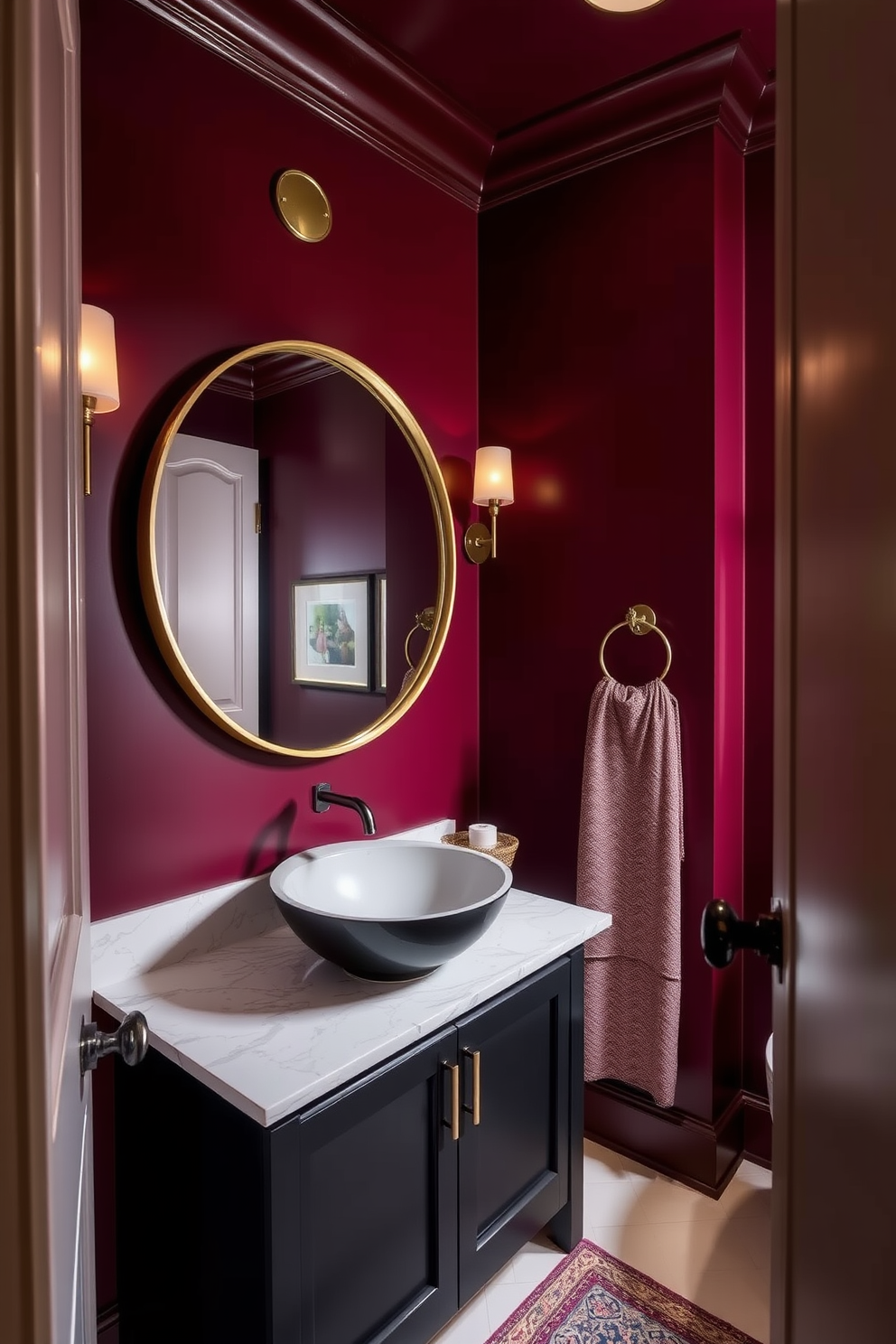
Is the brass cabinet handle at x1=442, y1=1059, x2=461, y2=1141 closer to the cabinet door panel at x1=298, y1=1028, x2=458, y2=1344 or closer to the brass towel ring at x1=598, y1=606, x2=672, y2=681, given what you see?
the cabinet door panel at x1=298, y1=1028, x2=458, y2=1344

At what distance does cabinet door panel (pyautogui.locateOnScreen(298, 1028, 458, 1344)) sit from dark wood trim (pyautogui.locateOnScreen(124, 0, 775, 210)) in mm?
1952

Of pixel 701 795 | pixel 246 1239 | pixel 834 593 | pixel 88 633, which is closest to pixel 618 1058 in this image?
pixel 701 795

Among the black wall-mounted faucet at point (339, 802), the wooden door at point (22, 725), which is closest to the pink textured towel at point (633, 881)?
the black wall-mounted faucet at point (339, 802)

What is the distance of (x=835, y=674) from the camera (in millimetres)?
550

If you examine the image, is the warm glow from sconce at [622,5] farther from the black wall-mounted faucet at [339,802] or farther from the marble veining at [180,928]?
the marble veining at [180,928]

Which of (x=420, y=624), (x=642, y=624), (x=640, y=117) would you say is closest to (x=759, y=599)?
(x=642, y=624)

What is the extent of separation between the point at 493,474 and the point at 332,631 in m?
0.64

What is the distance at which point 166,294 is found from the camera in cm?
151

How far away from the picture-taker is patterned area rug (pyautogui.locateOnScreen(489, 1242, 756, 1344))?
150cm

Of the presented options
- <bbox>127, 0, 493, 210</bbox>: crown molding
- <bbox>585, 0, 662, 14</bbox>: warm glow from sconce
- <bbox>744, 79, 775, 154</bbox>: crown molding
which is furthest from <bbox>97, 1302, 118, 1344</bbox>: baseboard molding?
<bbox>744, 79, 775, 154</bbox>: crown molding

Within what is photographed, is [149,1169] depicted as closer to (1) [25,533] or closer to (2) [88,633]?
(2) [88,633]

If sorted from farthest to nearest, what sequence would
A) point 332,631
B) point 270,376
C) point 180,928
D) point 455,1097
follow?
1. point 332,631
2. point 270,376
3. point 180,928
4. point 455,1097

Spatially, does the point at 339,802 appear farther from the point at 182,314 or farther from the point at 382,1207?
the point at 182,314

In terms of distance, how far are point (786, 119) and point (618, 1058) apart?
1986 millimetres
